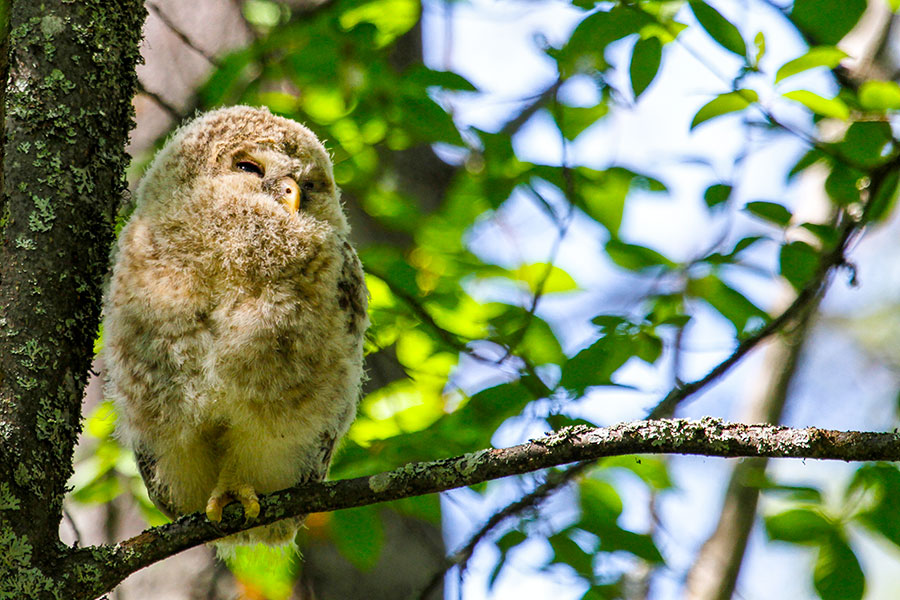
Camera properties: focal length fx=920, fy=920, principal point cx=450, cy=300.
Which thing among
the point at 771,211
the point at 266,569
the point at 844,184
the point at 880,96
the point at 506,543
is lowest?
the point at 266,569

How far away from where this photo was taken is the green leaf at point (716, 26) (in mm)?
2299

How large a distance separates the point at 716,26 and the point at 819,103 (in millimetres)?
341

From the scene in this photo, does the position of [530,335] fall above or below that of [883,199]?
below

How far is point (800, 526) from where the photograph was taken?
246cm

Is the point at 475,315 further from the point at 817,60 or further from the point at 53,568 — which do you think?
the point at 53,568

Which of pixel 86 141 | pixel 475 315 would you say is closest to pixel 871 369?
pixel 475 315

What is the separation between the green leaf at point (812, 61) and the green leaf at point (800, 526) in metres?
1.14

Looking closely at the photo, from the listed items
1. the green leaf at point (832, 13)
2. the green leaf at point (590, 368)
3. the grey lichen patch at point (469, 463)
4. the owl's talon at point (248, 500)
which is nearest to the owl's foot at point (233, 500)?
the owl's talon at point (248, 500)

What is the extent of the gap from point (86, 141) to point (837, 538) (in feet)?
6.82

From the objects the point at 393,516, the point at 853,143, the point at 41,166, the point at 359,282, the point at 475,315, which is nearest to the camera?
the point at 41,166

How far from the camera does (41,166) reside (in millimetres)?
1879

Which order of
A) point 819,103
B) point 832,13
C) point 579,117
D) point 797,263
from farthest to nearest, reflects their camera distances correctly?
1. point 579,117
2. point 797,263
3. point 819,103
4. point 832,13

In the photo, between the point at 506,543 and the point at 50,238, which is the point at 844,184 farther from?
the point at 50,238

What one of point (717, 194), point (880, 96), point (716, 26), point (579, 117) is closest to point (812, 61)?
point (716, 26)
